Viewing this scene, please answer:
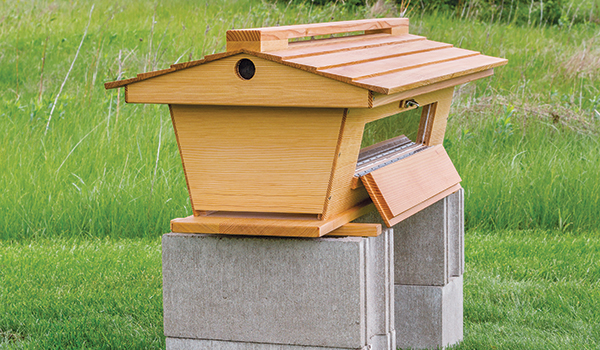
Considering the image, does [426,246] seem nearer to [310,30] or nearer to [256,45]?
[310,30]

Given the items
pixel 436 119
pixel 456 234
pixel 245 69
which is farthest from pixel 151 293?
pixel 245 69

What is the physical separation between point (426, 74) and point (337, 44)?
40 centimetres

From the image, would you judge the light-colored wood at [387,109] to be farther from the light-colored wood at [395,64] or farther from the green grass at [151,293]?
the green grass at [151,293]

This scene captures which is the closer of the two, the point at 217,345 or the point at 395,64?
the point at 217,345

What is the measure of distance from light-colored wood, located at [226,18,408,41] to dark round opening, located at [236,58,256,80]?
0.07 m

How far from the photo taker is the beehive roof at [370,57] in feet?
7.15

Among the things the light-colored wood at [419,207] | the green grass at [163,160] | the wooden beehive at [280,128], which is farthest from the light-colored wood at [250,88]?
the green grass at [163,160]

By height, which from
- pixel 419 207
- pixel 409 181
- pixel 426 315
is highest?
pixel 409 181

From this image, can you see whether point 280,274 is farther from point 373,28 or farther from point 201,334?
point 373,28

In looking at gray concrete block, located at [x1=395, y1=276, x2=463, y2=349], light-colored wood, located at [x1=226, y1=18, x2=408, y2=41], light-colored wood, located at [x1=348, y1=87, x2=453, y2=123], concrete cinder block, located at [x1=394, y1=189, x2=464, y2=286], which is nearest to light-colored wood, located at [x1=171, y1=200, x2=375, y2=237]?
light-colored wood, located at [x1=348, y1=87, x2=453, y2=123]

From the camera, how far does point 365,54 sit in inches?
104

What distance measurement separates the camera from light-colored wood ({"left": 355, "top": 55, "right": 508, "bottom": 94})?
2160mm

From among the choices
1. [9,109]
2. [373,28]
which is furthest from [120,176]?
[373,28]

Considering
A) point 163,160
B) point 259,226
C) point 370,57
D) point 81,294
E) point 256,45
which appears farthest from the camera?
point 163,160
